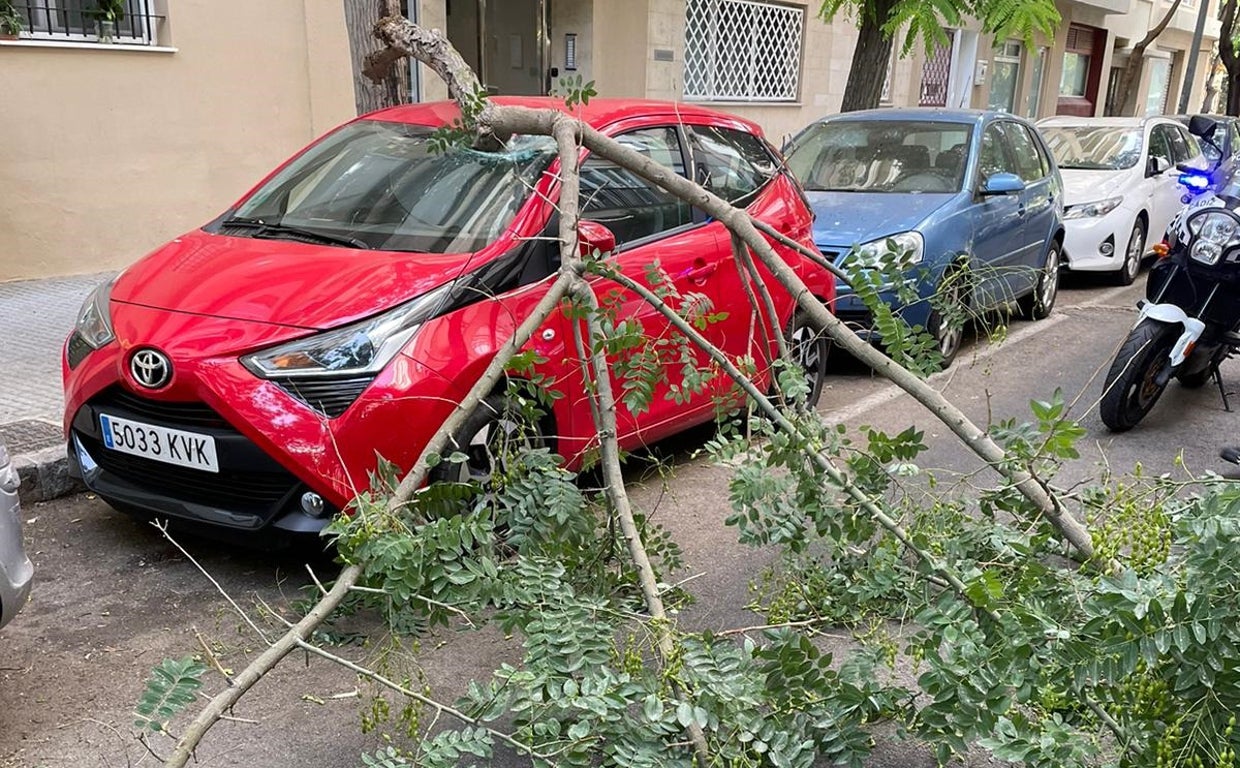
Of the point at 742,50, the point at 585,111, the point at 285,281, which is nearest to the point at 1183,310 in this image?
the point at 585,111

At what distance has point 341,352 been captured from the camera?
362cm

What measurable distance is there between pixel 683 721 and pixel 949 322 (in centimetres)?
189

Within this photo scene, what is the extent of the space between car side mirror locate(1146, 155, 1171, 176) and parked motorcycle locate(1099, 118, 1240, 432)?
199 inches

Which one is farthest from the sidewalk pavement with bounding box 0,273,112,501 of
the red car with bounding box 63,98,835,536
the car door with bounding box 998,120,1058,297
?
the car door with bounding box 998,120,1058,297

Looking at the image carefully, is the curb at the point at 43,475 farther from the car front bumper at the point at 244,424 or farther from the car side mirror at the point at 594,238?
the car side mirror at the point at 594,238

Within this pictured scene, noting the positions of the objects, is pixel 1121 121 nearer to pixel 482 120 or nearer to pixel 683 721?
pixel 482 120

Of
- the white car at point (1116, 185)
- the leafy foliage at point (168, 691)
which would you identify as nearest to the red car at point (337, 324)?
the leafy foliage at point (168, 691)

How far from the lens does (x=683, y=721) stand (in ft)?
7.50

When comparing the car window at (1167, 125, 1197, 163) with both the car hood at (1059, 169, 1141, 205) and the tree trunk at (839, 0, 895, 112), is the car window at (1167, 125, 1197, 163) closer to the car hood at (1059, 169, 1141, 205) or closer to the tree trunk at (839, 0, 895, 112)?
the car hood at (1059, 169, 1141, 205)

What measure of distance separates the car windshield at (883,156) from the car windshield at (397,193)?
4046 millimetres

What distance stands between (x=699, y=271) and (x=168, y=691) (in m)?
3.17

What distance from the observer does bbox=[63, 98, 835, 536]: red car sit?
3.58 m

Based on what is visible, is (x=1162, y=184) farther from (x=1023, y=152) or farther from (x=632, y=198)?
(x=632, y=198)

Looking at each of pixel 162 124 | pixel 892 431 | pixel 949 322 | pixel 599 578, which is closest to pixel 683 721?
pixel 599 578
